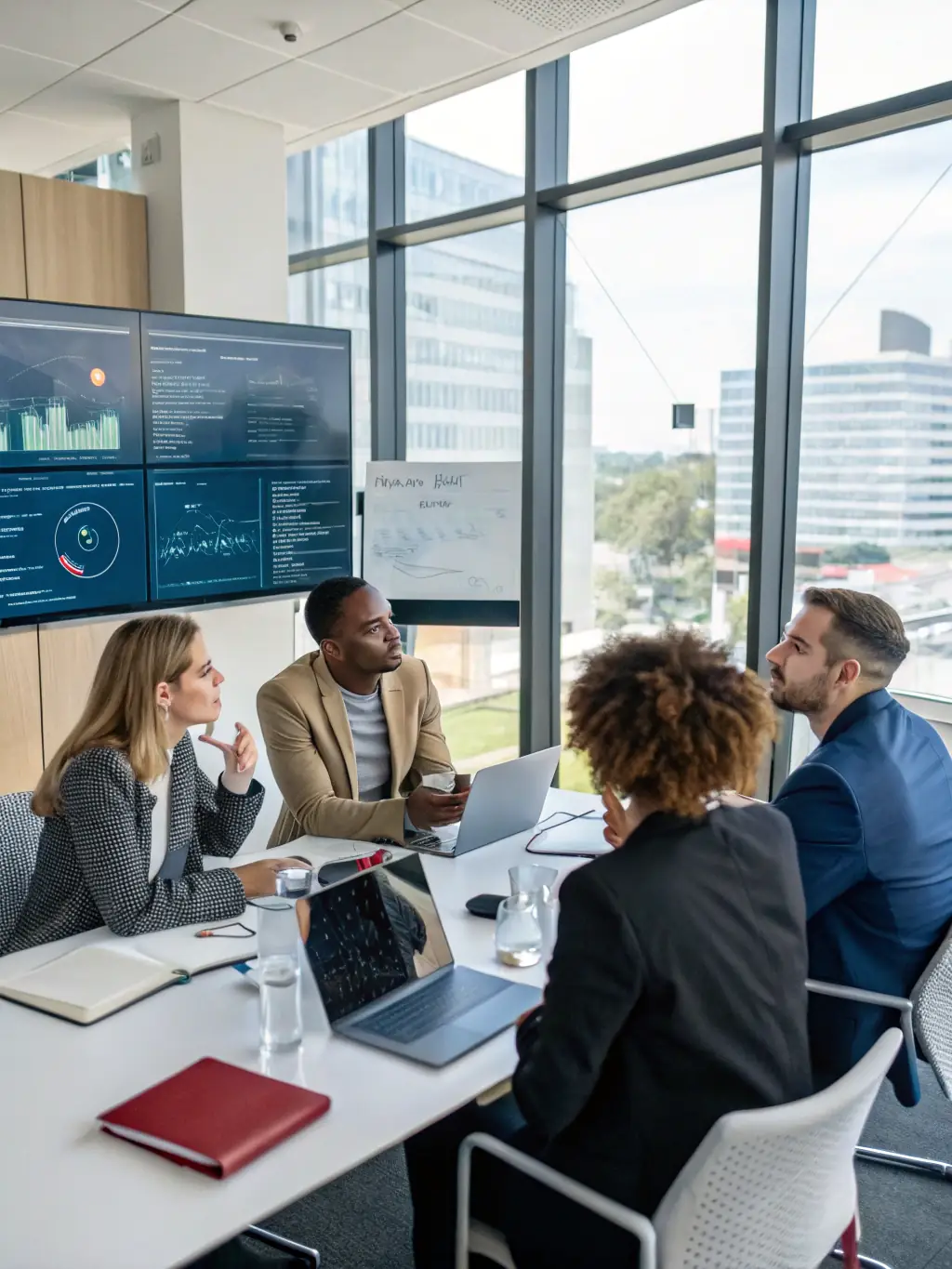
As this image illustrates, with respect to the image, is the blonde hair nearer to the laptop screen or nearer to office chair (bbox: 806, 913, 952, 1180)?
the laptop screen

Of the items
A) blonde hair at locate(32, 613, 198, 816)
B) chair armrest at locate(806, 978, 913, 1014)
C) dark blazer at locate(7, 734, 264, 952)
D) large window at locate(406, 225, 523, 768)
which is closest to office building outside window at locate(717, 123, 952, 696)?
large window at locate(406, 225, 523, 768)

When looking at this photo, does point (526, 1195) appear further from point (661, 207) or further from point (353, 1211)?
point (661, 207)

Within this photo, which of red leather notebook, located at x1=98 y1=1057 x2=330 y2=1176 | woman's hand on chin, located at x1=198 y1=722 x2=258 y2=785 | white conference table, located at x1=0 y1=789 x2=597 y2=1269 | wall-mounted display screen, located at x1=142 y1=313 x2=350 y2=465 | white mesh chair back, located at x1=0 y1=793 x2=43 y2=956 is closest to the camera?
white conference table, located at x1=0 y1=789 x2=597 y2=1269

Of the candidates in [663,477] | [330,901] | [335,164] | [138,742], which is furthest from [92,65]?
[330,901]

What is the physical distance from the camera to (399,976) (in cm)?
196

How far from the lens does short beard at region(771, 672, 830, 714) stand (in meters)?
2.62

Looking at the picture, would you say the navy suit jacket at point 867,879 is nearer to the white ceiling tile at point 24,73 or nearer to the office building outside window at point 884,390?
the office building outside window at point 884,390

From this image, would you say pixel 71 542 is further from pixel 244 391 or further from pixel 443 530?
pixel 443 530

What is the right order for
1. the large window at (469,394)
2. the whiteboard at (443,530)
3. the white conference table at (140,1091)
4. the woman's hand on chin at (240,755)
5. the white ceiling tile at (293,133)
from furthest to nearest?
the large window at (469,394), the white ceiling tile at (293,133), the whiteboard at (443,530), the woman's hand on chin at (240,755), the white conference table at (140,1091)

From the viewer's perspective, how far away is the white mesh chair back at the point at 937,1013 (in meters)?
2.25

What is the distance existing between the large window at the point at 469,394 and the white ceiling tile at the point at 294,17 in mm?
1341

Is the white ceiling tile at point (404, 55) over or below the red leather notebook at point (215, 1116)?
over

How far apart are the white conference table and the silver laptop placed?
481 mm

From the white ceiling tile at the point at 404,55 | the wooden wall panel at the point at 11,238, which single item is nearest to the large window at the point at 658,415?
the white ceiling tile at the point at 404,55
